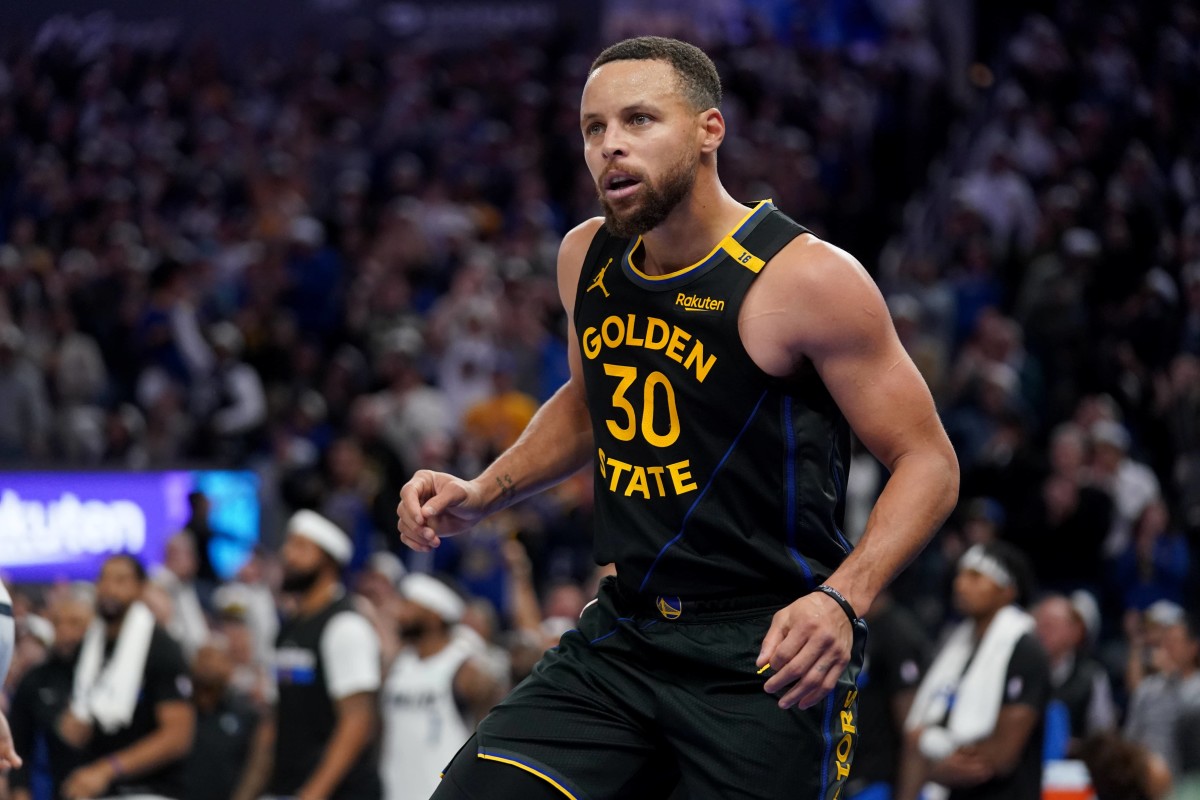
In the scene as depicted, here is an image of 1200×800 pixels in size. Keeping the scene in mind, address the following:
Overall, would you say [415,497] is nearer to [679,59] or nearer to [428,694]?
[679,59]

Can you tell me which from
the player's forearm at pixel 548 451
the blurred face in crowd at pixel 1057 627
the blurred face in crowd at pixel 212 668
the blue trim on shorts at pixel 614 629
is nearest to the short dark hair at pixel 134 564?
the blurred face in crowd at pixel 212 668

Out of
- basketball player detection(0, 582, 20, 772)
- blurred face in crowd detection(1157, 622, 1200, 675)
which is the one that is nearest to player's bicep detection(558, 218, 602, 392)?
basketball player detection(0, 582, 20, 772)

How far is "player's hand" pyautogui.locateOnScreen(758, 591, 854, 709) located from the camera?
10.8 ft

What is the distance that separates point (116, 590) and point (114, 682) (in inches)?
17.2

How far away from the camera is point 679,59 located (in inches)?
151

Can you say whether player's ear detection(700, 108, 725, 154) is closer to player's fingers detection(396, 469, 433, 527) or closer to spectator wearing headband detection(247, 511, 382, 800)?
player's fingers detection(396, 469, 433, 527)

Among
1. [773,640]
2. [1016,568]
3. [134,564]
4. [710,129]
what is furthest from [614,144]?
[134,564]

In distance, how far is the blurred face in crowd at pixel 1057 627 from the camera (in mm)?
9562

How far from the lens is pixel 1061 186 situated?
15.8m

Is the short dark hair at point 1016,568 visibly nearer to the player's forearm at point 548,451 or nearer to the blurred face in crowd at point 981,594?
the blurred face in crowd at point 981,594

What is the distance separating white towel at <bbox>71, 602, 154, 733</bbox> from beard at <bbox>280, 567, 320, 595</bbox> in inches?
26.1

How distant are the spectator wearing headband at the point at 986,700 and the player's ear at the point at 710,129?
3.96 m

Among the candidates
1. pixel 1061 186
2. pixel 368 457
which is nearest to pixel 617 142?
pixel 368 457

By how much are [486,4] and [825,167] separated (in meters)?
5.44
